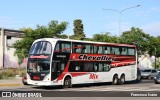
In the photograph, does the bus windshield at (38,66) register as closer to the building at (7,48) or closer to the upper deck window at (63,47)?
the upper deck window at (63,47)

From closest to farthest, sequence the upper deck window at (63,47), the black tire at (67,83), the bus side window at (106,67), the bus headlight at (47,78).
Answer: the bus headlight at (47,78) → the upper deck window at (63,47) → the black tire at (67,83) → the bus side window at (106,67)

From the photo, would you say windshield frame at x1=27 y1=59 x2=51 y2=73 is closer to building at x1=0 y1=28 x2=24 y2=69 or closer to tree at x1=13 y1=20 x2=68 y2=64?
tree at x1=13 y1=20 x2=68 y2=64

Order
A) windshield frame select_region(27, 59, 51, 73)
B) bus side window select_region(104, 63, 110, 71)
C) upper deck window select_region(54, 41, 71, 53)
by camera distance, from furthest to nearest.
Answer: bus side window select_region(104, 63, 110, 71) < upper deck window select_region(54, 41, 71, 53) < windshield frame select_region(27, 59, 51, 73)

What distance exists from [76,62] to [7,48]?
35.1 metres

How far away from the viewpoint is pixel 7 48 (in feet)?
212

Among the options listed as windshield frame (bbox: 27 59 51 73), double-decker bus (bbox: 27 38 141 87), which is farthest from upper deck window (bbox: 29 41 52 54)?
windshield frame (bbox: 27 59 51 73)

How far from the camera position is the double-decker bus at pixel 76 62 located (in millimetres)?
28984

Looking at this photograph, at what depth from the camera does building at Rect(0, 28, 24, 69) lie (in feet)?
208

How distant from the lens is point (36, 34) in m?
46.8

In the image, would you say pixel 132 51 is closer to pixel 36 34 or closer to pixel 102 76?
pixel 102 76

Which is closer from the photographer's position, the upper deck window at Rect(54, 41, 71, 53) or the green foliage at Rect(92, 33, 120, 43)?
the upper deck window at Rect(54, 41, 71, 53)

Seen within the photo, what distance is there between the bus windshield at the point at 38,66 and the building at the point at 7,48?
33.6 m

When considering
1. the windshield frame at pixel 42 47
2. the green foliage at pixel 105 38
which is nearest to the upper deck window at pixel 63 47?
the windshield frame at pixel 42 47

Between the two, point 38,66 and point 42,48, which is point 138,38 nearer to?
point 42,48
